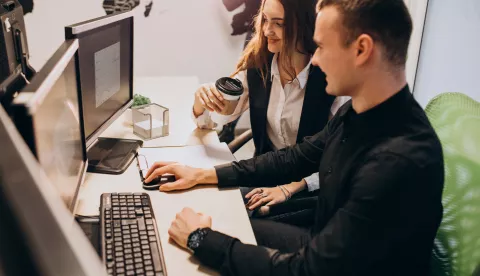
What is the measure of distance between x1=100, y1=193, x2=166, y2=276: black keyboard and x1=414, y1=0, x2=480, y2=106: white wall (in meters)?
1.79

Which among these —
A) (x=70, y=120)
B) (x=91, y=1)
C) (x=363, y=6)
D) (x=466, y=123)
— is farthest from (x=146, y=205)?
(x=91, y=1)

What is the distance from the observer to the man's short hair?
3.39 feet

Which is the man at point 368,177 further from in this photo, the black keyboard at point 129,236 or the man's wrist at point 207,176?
the man's wrist at point 207,176

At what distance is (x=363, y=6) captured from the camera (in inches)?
40.8

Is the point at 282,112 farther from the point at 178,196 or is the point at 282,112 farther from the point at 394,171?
the point at 394,171

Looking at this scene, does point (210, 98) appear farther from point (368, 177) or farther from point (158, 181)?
point (368, 177)

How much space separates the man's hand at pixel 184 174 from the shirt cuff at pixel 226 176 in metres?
0.01

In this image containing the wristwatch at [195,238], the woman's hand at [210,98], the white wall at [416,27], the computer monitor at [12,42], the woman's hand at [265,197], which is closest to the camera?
the wristwatch at [195,238]

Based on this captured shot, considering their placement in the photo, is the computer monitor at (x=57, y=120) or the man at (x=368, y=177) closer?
the computer monitor at (x=57, y=120)

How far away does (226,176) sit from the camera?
1.46 metres

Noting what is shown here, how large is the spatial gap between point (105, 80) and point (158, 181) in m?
0.40

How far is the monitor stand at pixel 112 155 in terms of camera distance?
4.90 ft

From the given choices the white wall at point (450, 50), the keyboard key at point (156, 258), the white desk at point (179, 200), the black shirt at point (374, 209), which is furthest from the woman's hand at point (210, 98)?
the white wall at point (450, 50)

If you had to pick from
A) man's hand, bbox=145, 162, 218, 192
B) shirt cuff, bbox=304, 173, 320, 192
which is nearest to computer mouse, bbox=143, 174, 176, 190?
man's hand, bbox=145, 162, 218, 192
